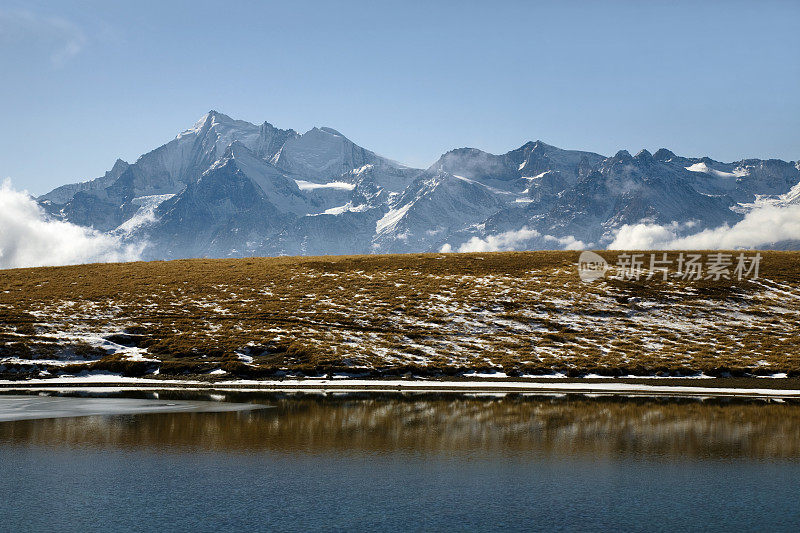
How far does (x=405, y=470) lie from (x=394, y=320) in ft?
128

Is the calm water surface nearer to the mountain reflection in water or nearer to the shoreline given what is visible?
the mountain reflection in water

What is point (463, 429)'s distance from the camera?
26.0 m

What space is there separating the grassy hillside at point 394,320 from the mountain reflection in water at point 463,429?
539 inches

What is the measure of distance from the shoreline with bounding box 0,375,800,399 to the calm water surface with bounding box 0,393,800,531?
7.71m

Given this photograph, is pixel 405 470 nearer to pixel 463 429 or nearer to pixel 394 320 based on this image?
pixel 463 429

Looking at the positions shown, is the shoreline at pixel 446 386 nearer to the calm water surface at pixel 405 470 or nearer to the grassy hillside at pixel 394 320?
A: the grassy hillside at pixel 394 320

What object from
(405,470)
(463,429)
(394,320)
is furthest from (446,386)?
(405,470)

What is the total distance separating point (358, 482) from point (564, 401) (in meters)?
18.8

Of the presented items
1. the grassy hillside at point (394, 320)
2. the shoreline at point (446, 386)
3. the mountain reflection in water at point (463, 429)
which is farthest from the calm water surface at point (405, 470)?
the grassy hillside at point (394, 320)

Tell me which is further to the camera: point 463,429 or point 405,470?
point 463,429

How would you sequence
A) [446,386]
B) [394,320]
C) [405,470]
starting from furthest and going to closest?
[394,320] < [446,386] < [405,470]

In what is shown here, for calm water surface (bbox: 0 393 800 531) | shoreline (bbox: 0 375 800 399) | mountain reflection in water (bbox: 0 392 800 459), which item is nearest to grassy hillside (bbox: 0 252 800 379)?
shoreline (bbox: 0 375 800 399)

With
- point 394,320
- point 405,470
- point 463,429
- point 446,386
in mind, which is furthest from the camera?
point 394,320

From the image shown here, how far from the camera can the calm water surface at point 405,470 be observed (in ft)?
49.8
